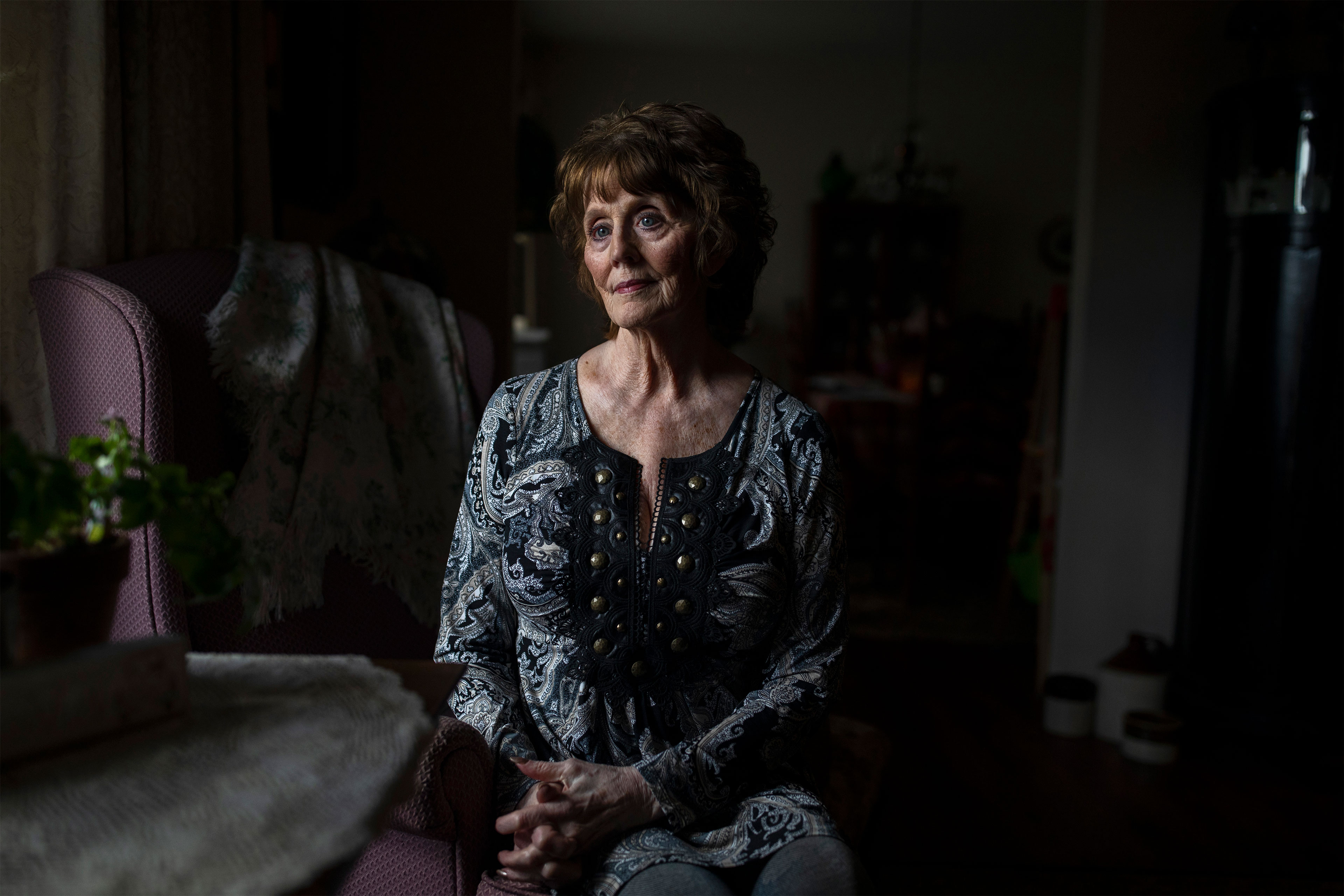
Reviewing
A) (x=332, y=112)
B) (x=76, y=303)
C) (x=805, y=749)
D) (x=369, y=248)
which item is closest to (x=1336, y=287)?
(x=805, y=749)

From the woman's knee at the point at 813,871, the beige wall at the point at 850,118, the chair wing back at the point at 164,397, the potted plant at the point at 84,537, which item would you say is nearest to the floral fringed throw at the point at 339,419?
the chair wing back at the point at 164,397

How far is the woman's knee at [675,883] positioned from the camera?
3.26 ft

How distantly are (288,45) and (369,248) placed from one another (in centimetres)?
62

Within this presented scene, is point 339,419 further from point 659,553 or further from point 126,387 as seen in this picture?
point 659,553

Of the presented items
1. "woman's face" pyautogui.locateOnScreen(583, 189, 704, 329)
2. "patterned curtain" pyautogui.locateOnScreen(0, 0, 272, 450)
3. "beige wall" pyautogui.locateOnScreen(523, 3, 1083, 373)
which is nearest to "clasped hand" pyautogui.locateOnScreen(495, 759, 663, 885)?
"woman's face" pyautogui.locateOnScreen(583, 189, 704, 329)

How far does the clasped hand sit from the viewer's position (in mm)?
1037

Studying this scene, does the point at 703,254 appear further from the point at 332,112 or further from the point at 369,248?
the point at 332,112

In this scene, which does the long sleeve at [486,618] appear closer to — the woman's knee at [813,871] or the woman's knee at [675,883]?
the woman's knee at [675,883]

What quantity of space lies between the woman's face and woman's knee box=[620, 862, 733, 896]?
25.0 inches

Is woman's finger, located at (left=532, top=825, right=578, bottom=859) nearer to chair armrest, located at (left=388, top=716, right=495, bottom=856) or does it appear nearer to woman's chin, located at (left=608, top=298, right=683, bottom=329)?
chair armrest, located at (left=388, top=716, right=495, bottom=856)

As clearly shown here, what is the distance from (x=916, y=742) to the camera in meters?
2.76

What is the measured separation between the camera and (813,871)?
100 centimetres

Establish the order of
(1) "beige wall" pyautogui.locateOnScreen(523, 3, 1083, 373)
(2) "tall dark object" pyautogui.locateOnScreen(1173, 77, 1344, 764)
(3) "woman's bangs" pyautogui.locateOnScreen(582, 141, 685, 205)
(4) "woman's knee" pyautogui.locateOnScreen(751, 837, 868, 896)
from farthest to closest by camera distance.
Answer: (1) "beige wall" pyautogui.locateOnScreen(523, 3, 1083, 373)
(2) "tall dark object" pyautogui.locateOnScreen(1173, 77, 1344, 764)
(3) "woman's bangs" pyautogui.locateOnScreen(582, 141, 685, 205)
(4) "woman's knee" pyautogui.locateOnScreen(751, 837, 868, 896)

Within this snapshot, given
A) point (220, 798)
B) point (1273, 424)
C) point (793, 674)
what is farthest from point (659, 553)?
point (1273, 424)
